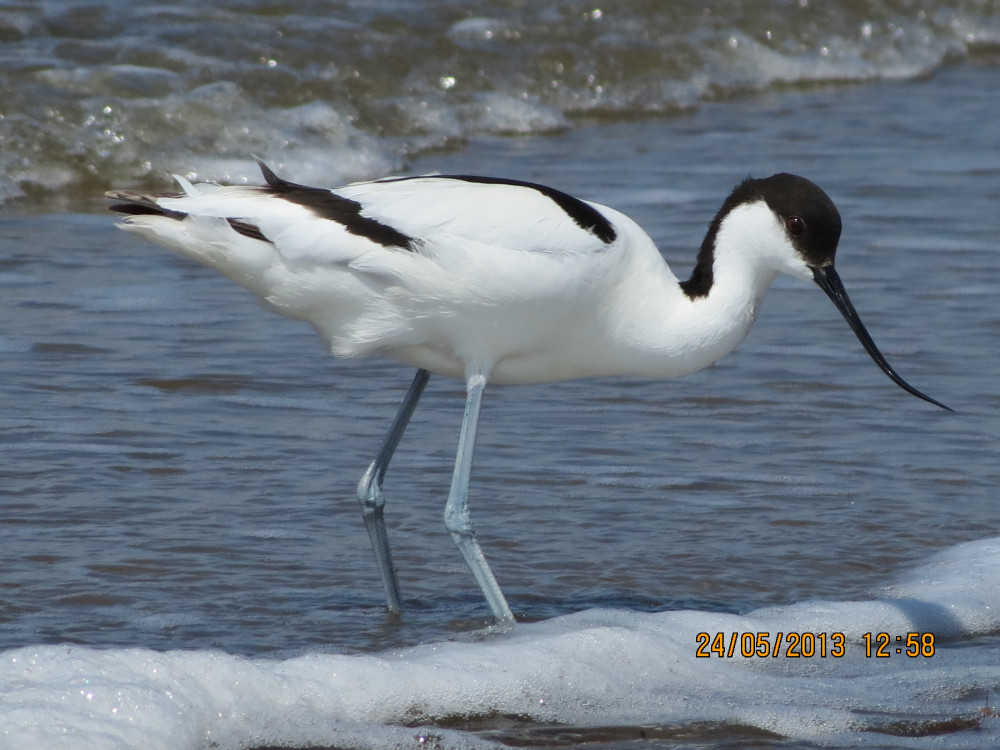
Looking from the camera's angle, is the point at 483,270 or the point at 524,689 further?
the point at 483,270

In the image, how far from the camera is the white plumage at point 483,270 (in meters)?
4.38

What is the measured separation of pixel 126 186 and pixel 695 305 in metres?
5.34

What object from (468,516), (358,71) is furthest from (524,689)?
(358,71)

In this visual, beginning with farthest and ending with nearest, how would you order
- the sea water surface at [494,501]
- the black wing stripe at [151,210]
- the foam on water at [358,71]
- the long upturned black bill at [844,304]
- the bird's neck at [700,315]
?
the foam on water at [358,71], the long upturned black bill at [844,304], the bird's neck at [700,315], the black wing stripe at [151,210], the sea water surface at [494,501]

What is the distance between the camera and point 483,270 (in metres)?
4.39

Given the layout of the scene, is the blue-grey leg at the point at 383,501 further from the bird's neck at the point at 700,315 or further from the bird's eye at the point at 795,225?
the bird's eye at the point at 795,225

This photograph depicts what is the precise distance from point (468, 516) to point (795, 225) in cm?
124

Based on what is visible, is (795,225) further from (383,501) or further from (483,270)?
(383,501)

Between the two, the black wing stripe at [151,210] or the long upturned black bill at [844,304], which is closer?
the black wing stripe at [151,210]

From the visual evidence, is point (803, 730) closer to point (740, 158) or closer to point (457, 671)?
point (457, 671)

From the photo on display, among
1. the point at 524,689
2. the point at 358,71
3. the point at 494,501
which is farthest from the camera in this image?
the point at 358,71

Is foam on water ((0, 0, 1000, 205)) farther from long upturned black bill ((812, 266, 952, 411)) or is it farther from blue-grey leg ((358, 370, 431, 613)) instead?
long upturned black bill ((812, 266, 952, 411))

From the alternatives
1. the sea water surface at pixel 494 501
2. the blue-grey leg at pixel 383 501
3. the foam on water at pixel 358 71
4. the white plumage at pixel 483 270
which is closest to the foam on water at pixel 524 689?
the sea water surface at pixel 494 501

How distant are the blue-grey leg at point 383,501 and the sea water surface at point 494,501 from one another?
0.08 meters
